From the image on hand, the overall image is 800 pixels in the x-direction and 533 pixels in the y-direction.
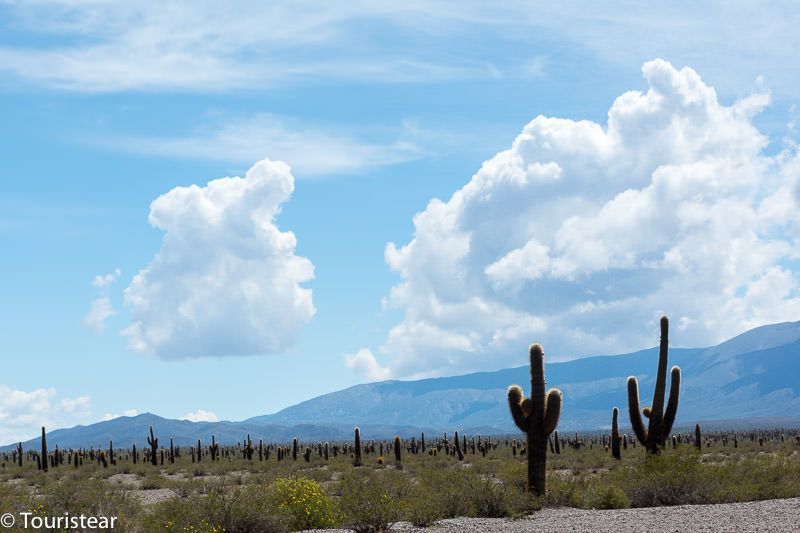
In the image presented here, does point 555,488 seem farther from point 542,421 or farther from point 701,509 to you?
point 701,509

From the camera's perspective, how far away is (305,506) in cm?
2195

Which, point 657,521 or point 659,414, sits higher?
point 659,414

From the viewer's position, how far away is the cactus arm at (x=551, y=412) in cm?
2594

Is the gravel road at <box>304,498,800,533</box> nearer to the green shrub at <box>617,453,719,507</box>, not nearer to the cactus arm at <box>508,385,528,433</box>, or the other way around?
the green shrub at <box>617,453,719,507</box>

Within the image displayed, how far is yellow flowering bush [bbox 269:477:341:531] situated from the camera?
71.4 feet

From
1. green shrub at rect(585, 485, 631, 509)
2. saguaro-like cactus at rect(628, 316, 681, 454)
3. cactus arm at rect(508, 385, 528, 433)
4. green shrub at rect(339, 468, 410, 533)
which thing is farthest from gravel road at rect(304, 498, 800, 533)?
saguaro-like cactus at rect(628, 316, 681, 454)

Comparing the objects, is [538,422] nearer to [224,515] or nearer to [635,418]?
[635,418]

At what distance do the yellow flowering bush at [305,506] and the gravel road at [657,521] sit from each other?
1.66m

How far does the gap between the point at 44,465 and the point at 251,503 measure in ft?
134

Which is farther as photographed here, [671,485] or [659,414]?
[659,414]

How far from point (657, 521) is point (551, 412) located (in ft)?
18.1

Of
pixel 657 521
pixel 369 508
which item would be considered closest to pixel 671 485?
pixel 657 521

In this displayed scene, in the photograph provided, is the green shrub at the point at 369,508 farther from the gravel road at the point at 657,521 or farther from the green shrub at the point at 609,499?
the green shrub at the point at 609,499

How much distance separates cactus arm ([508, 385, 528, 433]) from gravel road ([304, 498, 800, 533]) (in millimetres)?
2734
